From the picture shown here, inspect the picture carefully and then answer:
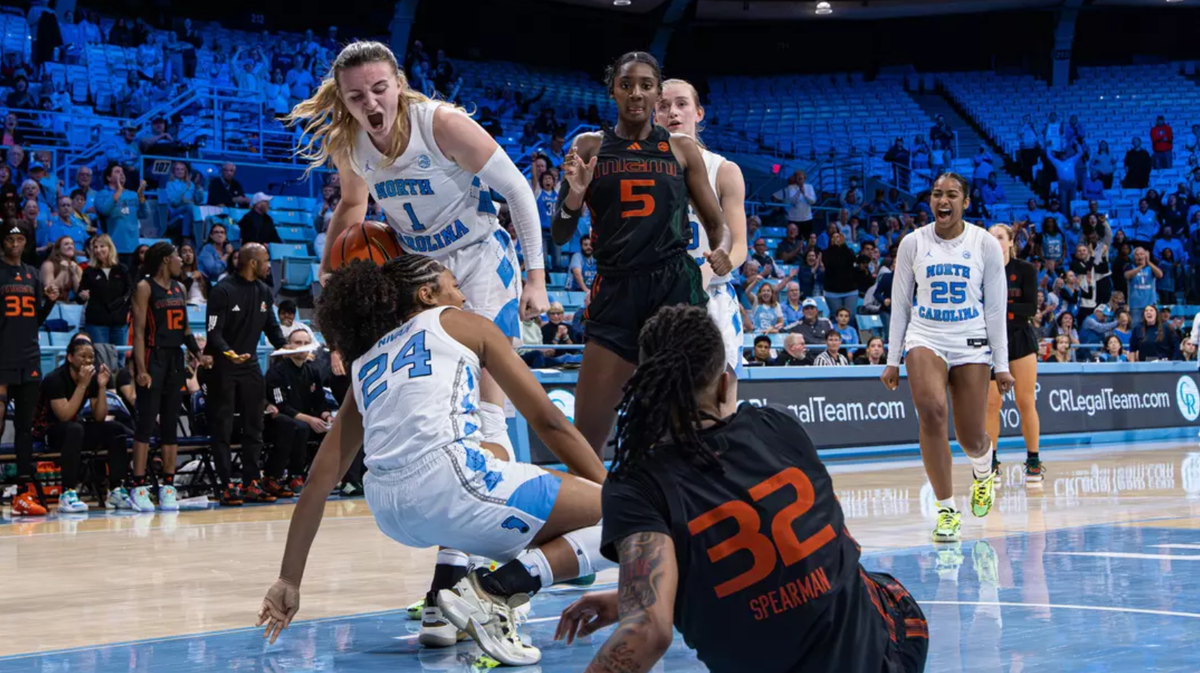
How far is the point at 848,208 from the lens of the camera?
81.4 feet

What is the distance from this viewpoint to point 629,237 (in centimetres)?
568

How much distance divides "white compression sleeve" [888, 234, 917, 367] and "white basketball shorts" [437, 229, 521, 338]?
134 inches

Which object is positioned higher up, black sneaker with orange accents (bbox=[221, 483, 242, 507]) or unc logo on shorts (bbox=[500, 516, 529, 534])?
unc logo on shorts (bbox=[500, 516, 529, 534])

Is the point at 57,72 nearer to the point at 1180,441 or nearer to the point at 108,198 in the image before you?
the point at 108,198

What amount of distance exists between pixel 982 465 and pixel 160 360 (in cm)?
634

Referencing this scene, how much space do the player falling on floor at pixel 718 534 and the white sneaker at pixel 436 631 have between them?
2.20 metres

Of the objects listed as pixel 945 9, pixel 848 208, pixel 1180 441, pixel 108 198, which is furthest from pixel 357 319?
pixel 945 9

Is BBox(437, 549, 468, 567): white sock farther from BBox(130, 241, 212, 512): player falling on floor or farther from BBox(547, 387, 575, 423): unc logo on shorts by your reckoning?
BBox(547, 387, 575, 423): unc logo on shorts

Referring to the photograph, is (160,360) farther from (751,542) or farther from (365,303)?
(751,542)

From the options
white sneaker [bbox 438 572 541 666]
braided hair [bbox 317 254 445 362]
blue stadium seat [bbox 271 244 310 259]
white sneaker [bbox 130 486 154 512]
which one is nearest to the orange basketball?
braided hair [bbox 317 254 445 362]

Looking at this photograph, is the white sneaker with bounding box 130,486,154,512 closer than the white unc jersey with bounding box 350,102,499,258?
No

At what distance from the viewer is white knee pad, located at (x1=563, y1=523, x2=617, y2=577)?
14.1 ft

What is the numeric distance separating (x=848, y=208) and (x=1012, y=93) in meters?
9.59

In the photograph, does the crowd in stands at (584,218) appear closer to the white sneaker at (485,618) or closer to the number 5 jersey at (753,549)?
the white sneaker at (485,618)
